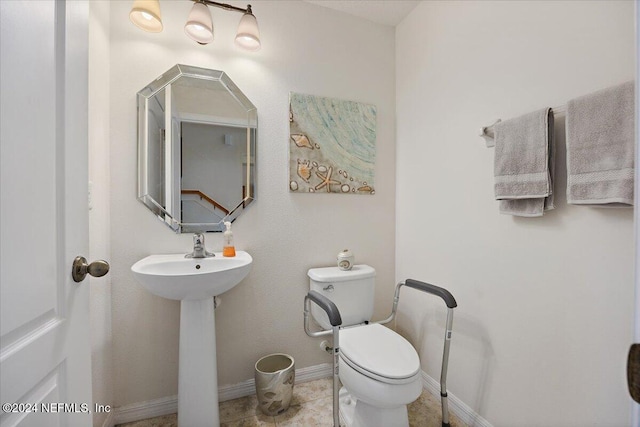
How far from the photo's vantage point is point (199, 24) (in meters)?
1.38

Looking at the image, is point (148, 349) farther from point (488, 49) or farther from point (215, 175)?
point (488, 49)

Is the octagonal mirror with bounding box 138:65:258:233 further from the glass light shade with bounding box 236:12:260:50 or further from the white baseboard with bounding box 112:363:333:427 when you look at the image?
the white baseboard with bounding box 112:363:333:427

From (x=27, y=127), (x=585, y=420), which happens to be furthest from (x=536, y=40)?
(x=27, y=127)

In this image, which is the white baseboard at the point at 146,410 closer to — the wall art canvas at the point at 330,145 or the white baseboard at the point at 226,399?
the white baseboard at the point at 226,399

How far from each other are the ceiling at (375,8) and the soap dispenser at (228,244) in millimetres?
1538

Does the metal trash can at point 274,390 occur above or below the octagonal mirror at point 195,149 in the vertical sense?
below

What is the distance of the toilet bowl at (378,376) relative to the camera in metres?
1.09

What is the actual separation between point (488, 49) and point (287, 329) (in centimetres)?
190

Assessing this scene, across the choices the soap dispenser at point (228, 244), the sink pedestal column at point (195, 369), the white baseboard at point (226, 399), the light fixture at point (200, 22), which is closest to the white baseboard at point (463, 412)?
the white baseboard at point (226, 399)

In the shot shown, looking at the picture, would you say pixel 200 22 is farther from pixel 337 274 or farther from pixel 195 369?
pixel 195 369

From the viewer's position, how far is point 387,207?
1966 millimetres

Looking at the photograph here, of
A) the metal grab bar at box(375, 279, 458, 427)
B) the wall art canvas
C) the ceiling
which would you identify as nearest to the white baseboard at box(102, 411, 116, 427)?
the wall art canvas

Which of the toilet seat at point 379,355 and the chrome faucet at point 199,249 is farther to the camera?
the chrome faucet at point 199,249

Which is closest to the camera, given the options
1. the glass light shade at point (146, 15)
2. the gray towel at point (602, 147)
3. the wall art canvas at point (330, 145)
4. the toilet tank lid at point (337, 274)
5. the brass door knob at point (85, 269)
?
the brass door knob at point (85, 269)
